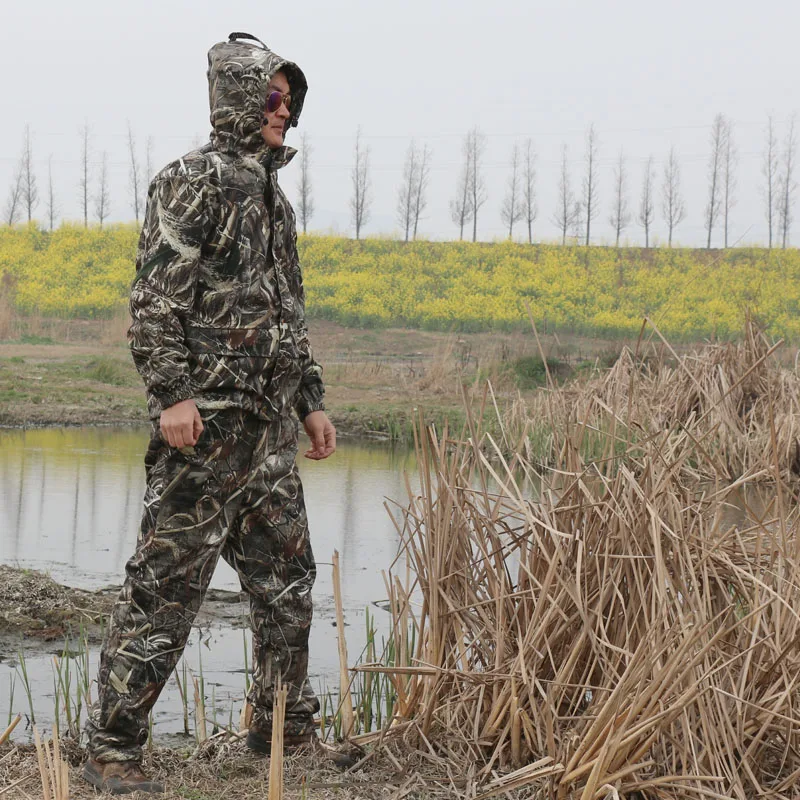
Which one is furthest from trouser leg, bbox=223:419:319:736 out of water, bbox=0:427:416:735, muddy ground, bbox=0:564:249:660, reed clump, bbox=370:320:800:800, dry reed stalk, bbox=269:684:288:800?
muddy ground, bbox=0:564:249:660

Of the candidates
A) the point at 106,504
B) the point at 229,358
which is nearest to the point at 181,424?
the point at 229,358

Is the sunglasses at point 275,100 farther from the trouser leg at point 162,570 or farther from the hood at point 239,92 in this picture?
the trouser leg at point 162,570

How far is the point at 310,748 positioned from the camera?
308 centimetres

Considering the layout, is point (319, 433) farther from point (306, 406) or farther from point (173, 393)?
point (173, 393)

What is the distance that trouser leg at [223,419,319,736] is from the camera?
296cm

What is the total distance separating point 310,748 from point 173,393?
3.08ft

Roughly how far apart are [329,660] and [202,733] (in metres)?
1.40

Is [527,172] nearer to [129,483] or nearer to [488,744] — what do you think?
[129,483]

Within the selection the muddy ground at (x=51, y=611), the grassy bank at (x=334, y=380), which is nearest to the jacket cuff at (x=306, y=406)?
the muddy ground at (x=51, y=611)

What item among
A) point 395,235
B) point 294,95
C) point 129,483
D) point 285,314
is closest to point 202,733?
point 285,314

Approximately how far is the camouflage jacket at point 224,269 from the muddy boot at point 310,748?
0.78m

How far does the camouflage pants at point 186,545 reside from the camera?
2.85m

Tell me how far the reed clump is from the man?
36 centimetres

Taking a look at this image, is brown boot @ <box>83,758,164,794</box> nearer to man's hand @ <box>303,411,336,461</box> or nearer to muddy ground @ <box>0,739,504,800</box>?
muddy ground @ <box>0,739,504,800</box>
